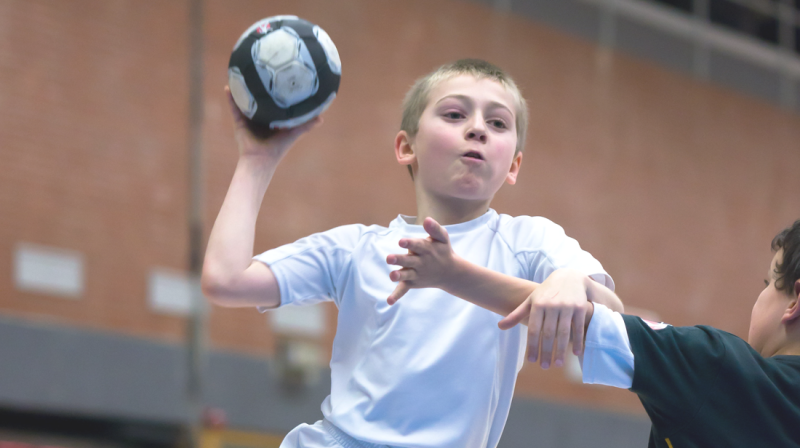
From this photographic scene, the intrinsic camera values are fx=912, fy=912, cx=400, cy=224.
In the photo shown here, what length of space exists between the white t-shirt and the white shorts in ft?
0.11

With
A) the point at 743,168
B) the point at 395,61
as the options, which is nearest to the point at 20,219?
the point at 395,61

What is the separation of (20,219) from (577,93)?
26.3 feet

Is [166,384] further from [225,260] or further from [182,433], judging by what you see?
[225,260]

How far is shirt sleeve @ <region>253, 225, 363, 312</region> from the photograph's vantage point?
9.11 feet

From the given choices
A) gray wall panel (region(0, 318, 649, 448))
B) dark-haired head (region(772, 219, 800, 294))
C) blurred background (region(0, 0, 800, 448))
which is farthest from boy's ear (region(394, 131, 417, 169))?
gray wall panel (region(0, 318, 649, 448))

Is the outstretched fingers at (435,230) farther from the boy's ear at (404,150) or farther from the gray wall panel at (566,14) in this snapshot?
the gray wall panel at (566,14)

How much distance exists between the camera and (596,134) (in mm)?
13680

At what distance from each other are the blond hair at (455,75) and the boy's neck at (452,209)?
28cm

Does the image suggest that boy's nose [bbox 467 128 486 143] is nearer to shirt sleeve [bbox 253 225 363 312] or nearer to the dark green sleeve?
shirt sleeve [bbox 253 225 363 312]

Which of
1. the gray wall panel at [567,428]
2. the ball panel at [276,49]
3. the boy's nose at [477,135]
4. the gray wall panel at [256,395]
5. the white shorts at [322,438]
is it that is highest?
the ball panel at [276,49]

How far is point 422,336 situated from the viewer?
2.55m

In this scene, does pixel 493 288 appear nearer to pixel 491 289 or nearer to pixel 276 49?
pixel 491 289

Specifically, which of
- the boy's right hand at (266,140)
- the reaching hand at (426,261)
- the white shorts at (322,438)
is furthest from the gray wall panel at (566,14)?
the reaching hand at (426,261)

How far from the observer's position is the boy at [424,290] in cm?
251
